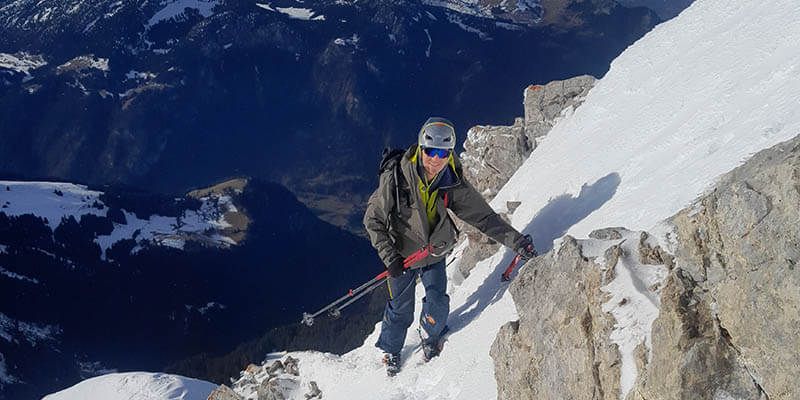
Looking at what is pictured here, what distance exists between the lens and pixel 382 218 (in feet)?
32.2

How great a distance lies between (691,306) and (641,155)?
632cm

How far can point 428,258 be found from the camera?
10.5 meters

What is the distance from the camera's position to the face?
31.0 feet

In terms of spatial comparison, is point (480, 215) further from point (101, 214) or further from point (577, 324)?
point (101, 214)

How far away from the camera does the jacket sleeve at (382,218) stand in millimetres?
9648

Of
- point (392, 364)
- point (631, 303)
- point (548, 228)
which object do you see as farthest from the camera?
point (548, 228)

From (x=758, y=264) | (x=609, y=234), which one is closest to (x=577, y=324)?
(x=609, y=234)

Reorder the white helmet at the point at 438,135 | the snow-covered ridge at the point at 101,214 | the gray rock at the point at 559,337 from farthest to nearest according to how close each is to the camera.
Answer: the snow-covered ridge at the point at 101,214 < the white helmet at the point at 438,135 < the gray rock at the point at 559,337

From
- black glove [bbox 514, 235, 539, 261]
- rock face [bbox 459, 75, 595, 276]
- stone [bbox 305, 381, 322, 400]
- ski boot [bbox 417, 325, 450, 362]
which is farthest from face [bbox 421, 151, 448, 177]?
rock face [bbox 459, 75, 595, 276]

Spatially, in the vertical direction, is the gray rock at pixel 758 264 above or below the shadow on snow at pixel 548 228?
above

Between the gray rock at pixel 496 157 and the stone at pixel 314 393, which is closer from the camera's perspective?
the stone at pixel 314 393

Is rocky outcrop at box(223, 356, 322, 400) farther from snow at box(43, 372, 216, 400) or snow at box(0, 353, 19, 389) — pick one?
snow at box(0, 353, 19, 389)

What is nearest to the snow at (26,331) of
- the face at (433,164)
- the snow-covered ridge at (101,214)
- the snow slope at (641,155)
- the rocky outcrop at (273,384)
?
the snow-covered ridge at (101,214)

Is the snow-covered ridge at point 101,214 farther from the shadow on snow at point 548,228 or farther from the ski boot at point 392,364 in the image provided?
the shadow on snow at point 548,228
